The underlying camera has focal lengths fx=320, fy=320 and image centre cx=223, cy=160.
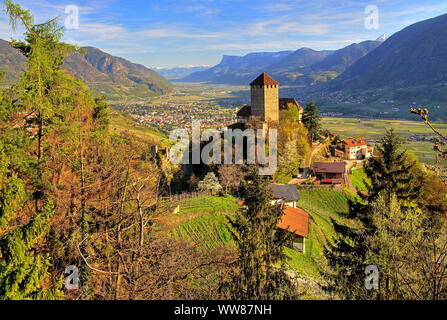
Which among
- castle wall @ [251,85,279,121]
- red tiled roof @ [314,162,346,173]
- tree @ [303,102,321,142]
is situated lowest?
red tiled roof @ [314,162,346,173]

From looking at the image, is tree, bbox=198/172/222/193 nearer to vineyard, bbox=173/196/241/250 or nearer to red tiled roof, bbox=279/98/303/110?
vineyard, bbox=173/196/241/250

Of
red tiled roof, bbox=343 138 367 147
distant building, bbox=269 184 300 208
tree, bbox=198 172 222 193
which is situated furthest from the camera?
red tiled roof, bbox=343 138 367 147

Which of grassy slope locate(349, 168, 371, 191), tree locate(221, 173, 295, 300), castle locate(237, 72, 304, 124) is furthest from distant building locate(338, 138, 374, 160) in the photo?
tree locate(221, 173, 295, 300)

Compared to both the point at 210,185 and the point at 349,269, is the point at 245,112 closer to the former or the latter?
the point at 210,185

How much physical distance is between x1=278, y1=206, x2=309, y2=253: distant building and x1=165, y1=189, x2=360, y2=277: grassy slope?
73 centimetres

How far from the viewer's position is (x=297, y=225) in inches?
1155

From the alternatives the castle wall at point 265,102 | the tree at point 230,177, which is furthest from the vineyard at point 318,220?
the castle wall at point 265,102

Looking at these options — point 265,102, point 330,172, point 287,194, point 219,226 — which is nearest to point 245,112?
point 265,102

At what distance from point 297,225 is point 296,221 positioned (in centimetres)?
102

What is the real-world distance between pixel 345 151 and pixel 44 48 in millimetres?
54260

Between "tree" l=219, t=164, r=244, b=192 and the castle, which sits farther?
the castle

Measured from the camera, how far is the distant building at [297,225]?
90.7ft

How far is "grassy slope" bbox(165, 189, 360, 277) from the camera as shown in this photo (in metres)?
25.3
